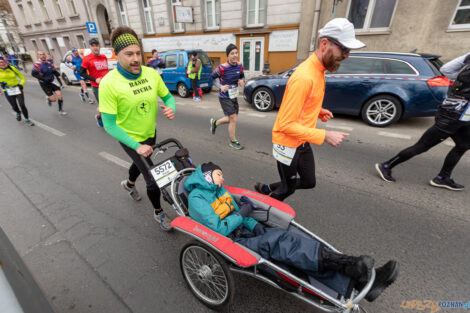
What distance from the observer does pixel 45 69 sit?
7270mm

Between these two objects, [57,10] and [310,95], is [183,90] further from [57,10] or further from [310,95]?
[57,10]

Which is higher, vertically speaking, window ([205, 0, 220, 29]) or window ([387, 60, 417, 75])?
window ([205, 0, 220, 29])

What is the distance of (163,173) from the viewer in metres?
2.23

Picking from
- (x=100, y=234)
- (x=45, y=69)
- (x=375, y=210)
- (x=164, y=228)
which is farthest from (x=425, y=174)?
(x=45, y=69)

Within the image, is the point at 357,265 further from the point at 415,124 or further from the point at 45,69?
the point at 45,69

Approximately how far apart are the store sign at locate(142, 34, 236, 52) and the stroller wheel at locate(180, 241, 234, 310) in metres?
14.5

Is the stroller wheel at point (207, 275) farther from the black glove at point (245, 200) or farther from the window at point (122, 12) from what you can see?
the window at point (122, 12)

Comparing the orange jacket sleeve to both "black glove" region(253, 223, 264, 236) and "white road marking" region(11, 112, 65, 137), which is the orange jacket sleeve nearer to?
"black glove" region(253, 223, 264, 236)

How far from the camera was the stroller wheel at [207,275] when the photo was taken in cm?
169

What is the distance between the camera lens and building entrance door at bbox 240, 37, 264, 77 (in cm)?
1317

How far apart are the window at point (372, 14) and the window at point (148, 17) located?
15.0 m

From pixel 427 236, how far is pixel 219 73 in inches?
175

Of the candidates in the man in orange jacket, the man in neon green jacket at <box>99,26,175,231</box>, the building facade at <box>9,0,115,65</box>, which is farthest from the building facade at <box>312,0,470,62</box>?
the building facade at <box>9,0,115,65</box>

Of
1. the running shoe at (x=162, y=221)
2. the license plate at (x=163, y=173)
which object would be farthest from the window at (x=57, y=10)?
the license plate at (x=163, y=173)
